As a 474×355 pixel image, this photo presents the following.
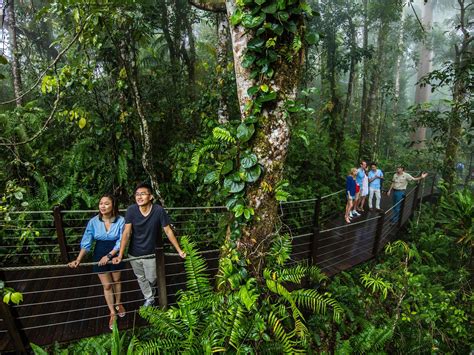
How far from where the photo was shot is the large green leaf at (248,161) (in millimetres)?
2857

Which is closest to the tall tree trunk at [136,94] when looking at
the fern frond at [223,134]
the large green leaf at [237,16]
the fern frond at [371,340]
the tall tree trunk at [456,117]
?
the fern frond at [223,134]

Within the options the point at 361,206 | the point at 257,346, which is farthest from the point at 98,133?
the point at 361,206

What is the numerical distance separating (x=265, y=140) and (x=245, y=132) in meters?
0.22

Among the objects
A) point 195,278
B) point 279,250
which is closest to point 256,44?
point 279,250

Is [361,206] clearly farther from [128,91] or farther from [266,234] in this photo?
[128,91]

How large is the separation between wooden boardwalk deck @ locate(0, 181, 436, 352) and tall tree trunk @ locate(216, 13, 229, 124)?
3052 mm

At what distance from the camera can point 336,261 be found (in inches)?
202

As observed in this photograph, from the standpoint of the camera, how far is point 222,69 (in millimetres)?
6715

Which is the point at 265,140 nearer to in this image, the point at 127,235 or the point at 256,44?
the point at 256,44

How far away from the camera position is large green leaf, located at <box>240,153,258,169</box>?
2857mm

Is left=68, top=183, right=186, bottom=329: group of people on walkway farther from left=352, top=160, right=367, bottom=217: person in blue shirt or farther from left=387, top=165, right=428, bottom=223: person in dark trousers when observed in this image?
left=387, top=165, right=428, bottom=223: person in dark trousers

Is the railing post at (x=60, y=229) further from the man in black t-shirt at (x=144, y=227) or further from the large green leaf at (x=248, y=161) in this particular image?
the large green leaf at (x=248, y=161)

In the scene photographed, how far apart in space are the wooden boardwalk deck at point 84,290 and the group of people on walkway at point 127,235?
0.20 metres

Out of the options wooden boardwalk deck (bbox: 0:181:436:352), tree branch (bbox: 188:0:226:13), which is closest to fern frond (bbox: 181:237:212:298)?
wooden boardwalk deck (bbox: 0:181:436:352)
